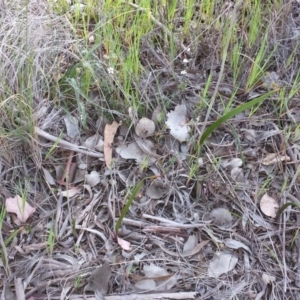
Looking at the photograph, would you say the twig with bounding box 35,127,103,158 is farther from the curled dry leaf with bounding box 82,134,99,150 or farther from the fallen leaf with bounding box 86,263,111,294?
the fallen leaf with bounding box 86,263,111,294

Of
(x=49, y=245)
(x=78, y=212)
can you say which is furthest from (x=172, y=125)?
(x=49, y=245)

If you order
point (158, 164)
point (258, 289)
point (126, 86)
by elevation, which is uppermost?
point (126, 86)

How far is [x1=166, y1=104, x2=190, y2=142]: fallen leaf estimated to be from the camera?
58.4 inches

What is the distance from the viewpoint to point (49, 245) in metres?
1.29

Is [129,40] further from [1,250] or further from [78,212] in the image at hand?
[1,250]

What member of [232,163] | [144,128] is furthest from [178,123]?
[232,163]

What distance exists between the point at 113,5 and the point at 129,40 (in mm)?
179

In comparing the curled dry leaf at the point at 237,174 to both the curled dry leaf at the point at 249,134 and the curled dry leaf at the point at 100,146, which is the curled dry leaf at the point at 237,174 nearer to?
the curled dry leaf at the point at 249,134

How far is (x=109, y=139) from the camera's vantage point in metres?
1.47

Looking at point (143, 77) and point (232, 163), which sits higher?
point (143, 77)

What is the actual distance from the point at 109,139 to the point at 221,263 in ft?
1.67

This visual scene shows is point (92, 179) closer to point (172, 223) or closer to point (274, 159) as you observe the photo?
point (172, 223)

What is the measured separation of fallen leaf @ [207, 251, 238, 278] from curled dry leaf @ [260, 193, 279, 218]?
6.8 inches

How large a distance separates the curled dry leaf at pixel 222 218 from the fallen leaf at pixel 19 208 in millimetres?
525
